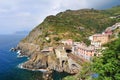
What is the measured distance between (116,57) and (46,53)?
8728 cm

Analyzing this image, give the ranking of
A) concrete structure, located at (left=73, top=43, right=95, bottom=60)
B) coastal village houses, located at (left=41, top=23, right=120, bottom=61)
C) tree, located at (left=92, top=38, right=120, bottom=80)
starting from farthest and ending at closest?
coastal village houses, located at (left=41, top=23, right=120, bottom=61)
concrete structure, located at (left=73, top=43, right=95, bottom=60)
tree, located at (left=92, top=38, right=120, bottom=80)

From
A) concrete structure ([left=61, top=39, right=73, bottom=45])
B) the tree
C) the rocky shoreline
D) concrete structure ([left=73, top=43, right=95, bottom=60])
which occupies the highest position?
the tree

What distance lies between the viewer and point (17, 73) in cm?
10556

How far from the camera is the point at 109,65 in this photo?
3114 centimetres

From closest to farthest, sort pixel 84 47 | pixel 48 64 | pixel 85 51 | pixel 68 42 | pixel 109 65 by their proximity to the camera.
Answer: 1. pixel 109 65
2. pixel 85 51
3. pixel 48 64
4. pixel 84 47
5. pixel 68 42

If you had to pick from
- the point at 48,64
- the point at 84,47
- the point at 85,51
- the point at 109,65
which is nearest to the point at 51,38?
the point at 84,47

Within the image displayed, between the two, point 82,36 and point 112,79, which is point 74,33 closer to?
point 82,36

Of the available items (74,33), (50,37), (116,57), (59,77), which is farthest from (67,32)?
(116,57)

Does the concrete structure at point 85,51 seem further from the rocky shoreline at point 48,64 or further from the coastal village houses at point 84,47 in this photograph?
the rocky shoreline at point 48,64

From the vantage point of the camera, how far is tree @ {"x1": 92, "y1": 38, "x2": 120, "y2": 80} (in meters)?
31.2

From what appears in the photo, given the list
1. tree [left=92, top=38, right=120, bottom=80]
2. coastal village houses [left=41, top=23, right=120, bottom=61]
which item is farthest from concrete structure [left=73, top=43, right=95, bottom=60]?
tree [left=92, top=38, right=120, bottom=80]

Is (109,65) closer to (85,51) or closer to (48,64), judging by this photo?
(85,51)

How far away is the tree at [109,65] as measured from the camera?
102ft

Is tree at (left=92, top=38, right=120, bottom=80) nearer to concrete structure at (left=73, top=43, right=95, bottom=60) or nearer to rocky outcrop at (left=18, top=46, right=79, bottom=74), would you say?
rocky outcrop at (left=18, top=46, right=79, bottom=74)
